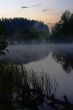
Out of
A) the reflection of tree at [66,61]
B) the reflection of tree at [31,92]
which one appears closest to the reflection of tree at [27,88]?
the reflection of tree at [31,92]

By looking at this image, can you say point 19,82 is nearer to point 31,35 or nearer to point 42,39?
point 31,35

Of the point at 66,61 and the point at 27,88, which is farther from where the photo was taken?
the point at 66,61

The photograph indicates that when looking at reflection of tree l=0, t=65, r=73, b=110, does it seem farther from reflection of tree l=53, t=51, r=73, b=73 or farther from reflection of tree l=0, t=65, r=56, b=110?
Result: reflection of tree l=53, t=51, r=73, b=73

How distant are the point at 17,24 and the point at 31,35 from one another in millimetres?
43569

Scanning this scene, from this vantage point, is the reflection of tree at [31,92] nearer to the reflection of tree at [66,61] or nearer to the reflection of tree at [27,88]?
the reflection of tree at [27,88]

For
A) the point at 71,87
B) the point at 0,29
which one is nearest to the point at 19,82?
the point at 71,87

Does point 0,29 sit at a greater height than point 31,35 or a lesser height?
greater

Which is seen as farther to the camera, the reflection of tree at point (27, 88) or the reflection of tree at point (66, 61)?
the reflection of tree at point (66, 61)

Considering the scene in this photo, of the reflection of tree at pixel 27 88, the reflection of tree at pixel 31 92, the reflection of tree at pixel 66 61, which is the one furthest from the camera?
the reflection of tree at pixel 66 61

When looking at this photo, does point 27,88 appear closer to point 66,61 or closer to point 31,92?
point 31,92

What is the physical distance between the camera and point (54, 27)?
99.4 m

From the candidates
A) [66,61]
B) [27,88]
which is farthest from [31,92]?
[66,61]

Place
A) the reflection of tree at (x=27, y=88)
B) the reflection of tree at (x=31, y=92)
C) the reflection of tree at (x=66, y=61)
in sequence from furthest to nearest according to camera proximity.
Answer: the reflection of tree at (x=66, y=61)
the reflection of tree at (x=27, y=88)
the reflection of tree at (x=31, y=92)

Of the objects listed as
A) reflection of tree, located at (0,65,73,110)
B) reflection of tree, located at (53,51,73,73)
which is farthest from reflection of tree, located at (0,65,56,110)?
reflection of tree, located at (53,51,73,73)
